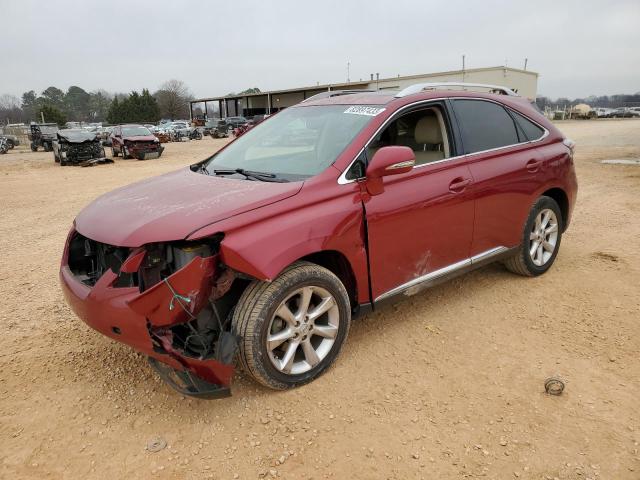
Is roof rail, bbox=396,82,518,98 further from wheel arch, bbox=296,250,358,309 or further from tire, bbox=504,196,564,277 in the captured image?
wheel arch, bbox=296,250,358,309

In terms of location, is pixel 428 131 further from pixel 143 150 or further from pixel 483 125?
pixel 143 150

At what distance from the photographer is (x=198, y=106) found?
3440 inches

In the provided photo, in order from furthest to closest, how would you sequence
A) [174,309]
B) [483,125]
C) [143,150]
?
[143,150] → [483,125] → [174,309]

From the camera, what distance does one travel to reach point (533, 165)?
166 inches

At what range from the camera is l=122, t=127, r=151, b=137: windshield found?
21.4 m

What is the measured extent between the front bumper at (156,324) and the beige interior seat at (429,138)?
206 cm

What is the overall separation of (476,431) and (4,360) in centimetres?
318

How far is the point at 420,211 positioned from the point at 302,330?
119 centimetres

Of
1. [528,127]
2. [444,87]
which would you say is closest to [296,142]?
[444,87]

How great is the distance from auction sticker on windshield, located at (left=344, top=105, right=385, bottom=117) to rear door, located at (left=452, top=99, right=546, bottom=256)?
31.3 inches

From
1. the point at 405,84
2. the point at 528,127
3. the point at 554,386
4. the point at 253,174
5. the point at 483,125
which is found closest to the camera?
the point at 554,386

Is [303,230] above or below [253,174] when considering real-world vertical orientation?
below

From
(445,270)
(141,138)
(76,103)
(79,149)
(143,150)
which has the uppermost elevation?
(76,103)

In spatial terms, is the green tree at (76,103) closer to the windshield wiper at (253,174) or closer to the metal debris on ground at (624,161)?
the metal debris on ground at (624,161)
